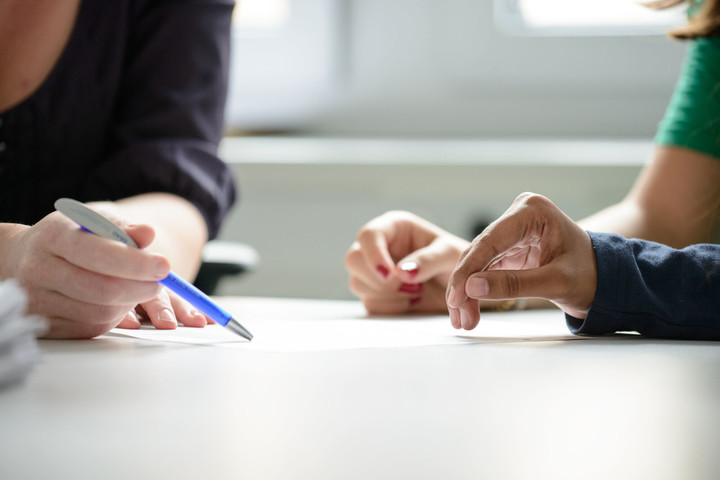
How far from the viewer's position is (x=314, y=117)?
1.53 metres

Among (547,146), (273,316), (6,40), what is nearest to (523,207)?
(273,316)

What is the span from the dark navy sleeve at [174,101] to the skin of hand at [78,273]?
0.34 m

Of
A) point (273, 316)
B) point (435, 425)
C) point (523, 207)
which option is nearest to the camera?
point (435, 425)

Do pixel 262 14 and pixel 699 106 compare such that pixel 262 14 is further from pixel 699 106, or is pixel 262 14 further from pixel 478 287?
pixel 478 287

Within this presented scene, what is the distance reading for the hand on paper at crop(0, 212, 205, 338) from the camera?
0.43 metres

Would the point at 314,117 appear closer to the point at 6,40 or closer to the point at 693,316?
the point at 6,40

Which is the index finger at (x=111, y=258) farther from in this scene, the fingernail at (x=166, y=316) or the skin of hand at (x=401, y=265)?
the skin of hand at (x=401, y=265)

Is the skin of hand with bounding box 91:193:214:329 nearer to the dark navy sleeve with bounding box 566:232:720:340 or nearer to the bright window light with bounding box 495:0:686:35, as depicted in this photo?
the dark navy sleeve with bounding box 566:232:720:340

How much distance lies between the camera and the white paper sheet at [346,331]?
482 millimetres

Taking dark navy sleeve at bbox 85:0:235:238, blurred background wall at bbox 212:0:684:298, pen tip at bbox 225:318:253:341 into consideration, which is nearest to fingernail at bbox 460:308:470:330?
pen tip at bbox 225:318:253:341

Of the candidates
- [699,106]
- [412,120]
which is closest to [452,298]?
[699,106]

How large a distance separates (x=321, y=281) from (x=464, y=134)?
1.30 ft

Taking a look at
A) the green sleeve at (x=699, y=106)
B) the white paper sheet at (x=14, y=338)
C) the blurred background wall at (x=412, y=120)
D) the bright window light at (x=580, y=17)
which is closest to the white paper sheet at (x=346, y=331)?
the white paper sheet at (x=14, y=338)

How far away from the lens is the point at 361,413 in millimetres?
314
